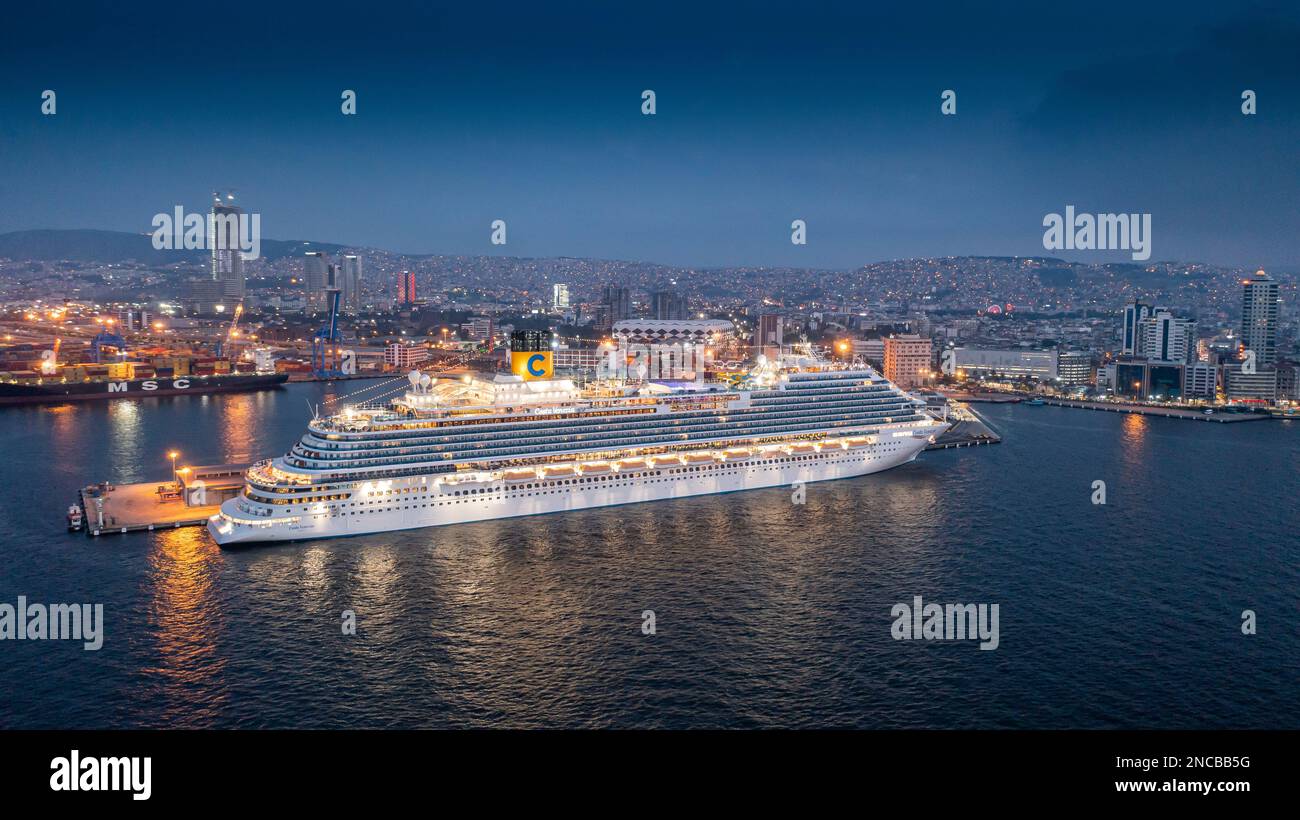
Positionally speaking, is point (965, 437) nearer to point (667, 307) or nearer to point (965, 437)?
point (965, 437)

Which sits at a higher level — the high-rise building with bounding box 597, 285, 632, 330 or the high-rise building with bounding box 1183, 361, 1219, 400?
the high-rise building with bounding box 597, 285, 632, 330

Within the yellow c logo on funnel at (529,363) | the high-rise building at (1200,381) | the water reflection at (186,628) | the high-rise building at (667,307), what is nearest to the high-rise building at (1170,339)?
the high-rise building at (1200,381)

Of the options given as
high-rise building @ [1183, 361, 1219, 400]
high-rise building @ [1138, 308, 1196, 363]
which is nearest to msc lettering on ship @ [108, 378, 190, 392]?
high-rise building @ [1183, 361, 1219, 400]

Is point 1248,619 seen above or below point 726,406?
below

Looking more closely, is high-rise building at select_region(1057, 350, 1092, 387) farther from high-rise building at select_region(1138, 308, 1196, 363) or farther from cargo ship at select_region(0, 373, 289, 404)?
cargo ship at select_region(0, 373, 289, 404)

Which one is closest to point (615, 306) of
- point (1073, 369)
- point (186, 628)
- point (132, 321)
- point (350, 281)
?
point (132, 321)

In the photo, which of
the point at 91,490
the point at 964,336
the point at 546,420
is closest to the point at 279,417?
the point at 91,490

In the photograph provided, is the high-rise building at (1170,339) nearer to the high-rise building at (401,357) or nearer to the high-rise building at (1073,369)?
the high-rise building at (1073,369)
